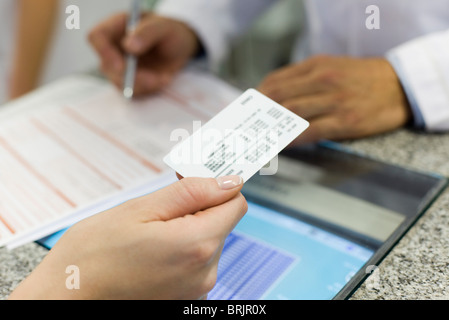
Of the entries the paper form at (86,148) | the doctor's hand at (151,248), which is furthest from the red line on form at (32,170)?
the doctor's hand at (151,248)

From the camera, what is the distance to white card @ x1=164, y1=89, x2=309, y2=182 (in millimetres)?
396

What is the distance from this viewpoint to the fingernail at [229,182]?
1.23 feet

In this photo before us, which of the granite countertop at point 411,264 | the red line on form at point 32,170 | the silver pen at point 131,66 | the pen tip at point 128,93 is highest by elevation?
the silver pen at point 131,66

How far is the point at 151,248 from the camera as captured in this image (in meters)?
0.34

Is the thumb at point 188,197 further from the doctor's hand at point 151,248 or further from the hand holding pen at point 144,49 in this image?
the hand holding pen at point 144,49

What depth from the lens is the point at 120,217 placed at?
0.37 meters

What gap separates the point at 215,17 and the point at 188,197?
→ 66 cm

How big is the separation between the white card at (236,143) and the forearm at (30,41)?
129 cm

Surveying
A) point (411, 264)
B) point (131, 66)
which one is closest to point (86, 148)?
point (131, 66)

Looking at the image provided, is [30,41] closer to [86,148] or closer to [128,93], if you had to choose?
[128,93]

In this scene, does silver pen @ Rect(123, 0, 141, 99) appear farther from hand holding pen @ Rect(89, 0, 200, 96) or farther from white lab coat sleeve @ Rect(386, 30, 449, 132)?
white lab coat sleeve @ Rect(386, 30, 449, 132)

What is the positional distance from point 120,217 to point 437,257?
31 centimetres

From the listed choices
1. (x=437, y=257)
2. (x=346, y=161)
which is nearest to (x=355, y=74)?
(x=346, y=161)
